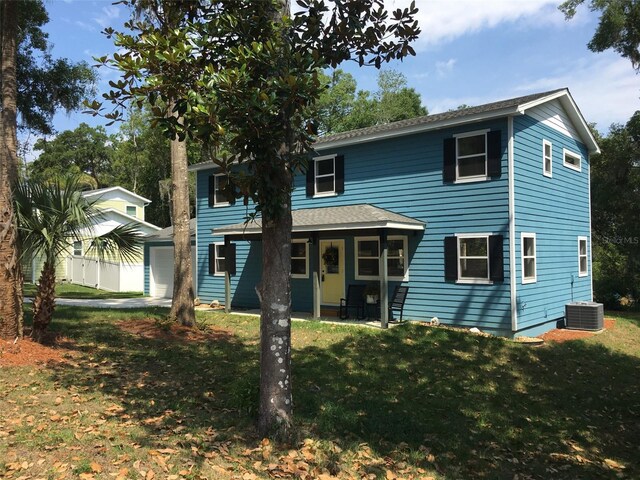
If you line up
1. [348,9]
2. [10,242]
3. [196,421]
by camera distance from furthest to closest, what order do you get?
1. [10,242]
2. [196,421]
3. [348,9]

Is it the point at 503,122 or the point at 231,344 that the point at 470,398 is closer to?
the point at 231,344

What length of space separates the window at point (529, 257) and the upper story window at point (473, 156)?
1.81 metres

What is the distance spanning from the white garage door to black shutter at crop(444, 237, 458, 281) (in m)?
12.6

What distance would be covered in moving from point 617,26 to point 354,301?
45.3 ft

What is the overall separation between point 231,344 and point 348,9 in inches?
262

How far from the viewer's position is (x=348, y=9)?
4.86 metres

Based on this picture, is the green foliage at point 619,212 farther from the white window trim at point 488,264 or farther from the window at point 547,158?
the white window trim at point 488,264

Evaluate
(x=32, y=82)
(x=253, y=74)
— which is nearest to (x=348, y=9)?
(x=253, y=74)

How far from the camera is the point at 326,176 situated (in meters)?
14.8

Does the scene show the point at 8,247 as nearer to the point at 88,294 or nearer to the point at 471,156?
the point at 471,156

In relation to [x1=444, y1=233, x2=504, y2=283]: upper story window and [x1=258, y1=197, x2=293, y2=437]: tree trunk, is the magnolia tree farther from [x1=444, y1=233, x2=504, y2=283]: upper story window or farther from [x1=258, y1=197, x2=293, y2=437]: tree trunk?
[x1=444, y1=233, x2=504, y2=283]: upper story window

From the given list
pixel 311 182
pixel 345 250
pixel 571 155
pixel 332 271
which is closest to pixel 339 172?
pixel 311 182

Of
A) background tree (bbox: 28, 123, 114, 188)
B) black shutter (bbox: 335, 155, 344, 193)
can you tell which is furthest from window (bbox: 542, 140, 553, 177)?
background tree (bbox: 28, 123, 114, 188)

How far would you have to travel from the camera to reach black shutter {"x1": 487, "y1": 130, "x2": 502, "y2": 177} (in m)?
11.4
